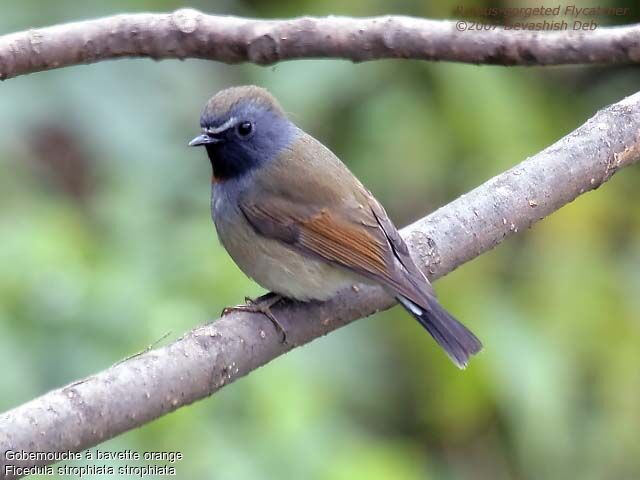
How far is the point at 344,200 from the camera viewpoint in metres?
3.71

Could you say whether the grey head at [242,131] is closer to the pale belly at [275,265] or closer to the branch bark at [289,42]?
the pale belly at [275,265]

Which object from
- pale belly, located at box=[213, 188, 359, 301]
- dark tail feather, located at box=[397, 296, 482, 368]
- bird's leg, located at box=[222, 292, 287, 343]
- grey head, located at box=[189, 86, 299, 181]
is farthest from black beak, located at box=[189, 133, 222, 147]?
dark tail feather, located at box=[397, 296, 482, 368]

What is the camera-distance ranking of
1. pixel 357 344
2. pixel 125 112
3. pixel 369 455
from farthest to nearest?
pixel 125 112
pixel 357 344
pixel 369 455

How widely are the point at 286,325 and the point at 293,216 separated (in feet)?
2.08

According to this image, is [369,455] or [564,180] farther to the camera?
[369,455]

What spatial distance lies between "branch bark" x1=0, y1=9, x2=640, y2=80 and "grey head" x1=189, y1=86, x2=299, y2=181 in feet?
1.45

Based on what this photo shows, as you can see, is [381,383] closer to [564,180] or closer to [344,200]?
[344,200]

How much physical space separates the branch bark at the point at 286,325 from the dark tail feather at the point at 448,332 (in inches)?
4.2

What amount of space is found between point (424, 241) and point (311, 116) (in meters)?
1.89

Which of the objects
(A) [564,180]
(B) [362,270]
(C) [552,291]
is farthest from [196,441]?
(C) [552,291]

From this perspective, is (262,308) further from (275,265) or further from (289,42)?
(289,42)

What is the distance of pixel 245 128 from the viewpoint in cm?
379

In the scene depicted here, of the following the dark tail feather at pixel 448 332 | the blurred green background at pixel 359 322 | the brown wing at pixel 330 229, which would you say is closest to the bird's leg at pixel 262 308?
the brown wing at pixel 330 229

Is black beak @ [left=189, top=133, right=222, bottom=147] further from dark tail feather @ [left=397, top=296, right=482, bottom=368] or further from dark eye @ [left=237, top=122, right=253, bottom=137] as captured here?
dark tail feather @ [left=397, top=296, right=482, bottom=368]
